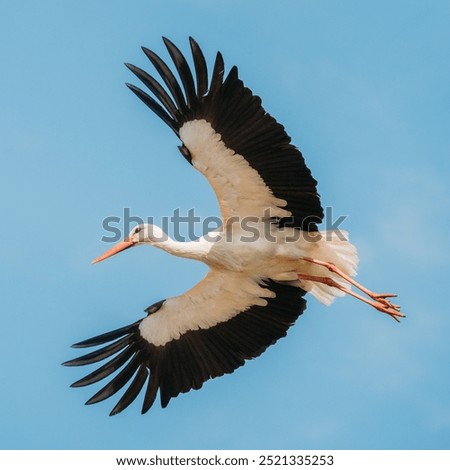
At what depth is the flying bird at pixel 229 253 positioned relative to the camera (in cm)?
1133

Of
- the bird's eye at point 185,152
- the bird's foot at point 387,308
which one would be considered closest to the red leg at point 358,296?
the bird's foot at point 387,308

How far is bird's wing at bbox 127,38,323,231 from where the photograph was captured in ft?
36.8

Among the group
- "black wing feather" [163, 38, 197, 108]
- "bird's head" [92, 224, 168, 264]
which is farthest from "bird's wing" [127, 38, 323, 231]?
"bird's head" [92, 224, 168, 264]

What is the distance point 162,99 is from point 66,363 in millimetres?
2799

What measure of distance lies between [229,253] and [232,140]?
4.06 ft

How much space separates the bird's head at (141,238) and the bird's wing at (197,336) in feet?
2.09

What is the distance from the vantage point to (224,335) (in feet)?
41.7

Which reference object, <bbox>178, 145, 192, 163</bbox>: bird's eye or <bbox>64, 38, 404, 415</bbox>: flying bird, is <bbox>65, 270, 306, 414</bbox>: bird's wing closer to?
<bbox>64, 38, 404, 415</bbox>: flying bird

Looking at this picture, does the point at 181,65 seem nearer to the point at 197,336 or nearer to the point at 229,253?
the point at 229,253

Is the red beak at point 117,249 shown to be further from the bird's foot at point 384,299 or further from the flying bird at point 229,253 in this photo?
the bird's foot at point 384,299

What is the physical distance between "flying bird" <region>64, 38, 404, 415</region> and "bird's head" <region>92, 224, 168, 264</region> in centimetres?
1

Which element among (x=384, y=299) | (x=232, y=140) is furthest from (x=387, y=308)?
(x=232, y=140)
